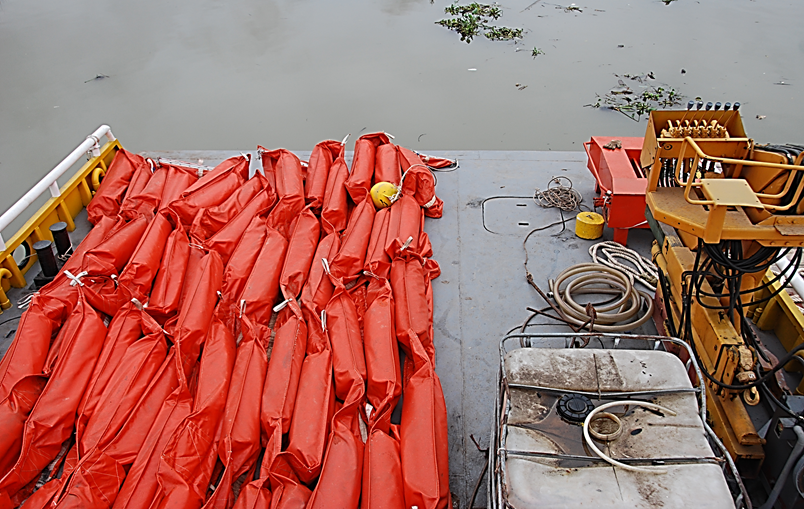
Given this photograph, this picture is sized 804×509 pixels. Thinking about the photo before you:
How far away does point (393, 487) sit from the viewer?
89.7 inches

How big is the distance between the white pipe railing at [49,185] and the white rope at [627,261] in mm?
3644

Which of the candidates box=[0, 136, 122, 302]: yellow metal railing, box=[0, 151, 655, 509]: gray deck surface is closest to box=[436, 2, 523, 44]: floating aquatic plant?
box=[0, 151, 655, 509]: gray deck surface

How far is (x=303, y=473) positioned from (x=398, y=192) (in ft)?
7.17

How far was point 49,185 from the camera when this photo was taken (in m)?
4.03

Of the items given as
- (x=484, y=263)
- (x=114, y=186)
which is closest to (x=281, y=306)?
(x=484, y=263)

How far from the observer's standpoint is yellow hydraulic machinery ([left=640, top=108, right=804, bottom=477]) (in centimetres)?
226

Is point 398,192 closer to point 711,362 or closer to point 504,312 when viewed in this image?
point 504,312

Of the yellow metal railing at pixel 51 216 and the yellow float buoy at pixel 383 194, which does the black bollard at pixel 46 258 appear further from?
the yellow float buoy at pixel 383 194

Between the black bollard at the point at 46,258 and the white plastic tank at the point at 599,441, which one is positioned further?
the black bollard at the point at 46,258

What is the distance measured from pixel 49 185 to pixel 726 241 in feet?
13.5

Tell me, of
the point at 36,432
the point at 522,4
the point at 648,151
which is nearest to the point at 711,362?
the point at 648,151

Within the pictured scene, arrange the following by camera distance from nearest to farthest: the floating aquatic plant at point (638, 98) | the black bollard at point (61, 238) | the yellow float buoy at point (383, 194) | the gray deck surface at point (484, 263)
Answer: the gray deck surface at point (484, 263)
the black bollard at point (61, 238)
the yellow float buoy at point (383, 194)
the floating aquatic plant at point (638, 98)

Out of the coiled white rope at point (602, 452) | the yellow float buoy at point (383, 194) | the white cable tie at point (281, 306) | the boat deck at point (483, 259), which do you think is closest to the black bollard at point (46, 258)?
the white cable tie at point (281, 306)

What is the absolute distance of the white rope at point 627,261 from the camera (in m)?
3.56
